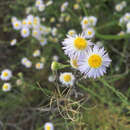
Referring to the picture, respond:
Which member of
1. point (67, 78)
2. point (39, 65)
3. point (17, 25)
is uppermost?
point (17, 25)

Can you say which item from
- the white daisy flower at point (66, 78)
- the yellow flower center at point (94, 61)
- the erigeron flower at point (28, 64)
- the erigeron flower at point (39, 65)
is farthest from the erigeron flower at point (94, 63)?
the erigeron flower at point (28, 64)

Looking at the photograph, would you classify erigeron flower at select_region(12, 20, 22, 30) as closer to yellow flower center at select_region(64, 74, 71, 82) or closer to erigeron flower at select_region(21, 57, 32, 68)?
erigeron flower at select_region(21, 57, 32, 68)

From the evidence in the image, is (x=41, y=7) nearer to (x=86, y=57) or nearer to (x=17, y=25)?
(x=17, y=25)

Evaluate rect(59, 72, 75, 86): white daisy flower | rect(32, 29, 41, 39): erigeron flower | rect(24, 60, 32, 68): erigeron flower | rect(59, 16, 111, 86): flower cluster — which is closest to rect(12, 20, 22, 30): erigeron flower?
rect(32, 29, 41, 39): erigeron flower

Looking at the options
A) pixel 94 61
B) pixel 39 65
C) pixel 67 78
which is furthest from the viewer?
pixel 39 65

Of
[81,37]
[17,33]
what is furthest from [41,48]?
[81,37]

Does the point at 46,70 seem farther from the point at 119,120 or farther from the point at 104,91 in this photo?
the point at 119,120

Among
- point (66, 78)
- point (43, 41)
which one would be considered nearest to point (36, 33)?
point (43, 41)

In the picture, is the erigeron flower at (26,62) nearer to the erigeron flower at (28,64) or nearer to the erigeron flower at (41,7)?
the erigeron flower at (28,64)
